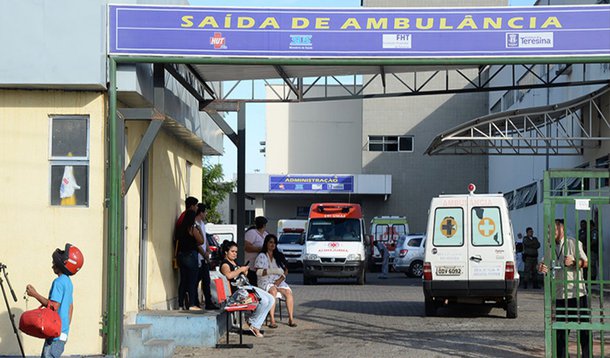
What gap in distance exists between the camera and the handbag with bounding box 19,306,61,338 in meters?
10.2

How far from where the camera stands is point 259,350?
14.5m

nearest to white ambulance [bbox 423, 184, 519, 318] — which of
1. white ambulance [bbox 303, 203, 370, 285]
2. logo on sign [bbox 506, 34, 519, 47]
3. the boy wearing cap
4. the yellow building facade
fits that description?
logo on sign [bbox 506, 34, 519, 47]

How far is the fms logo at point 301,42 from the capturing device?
13234mm

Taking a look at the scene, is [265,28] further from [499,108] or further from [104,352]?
[499,108]

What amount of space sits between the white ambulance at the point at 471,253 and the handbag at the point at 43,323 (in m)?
9.73

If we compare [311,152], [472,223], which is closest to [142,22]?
[472,223]

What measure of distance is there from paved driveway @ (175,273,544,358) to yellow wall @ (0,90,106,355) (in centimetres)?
169

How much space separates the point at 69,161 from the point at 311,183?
44797 mm

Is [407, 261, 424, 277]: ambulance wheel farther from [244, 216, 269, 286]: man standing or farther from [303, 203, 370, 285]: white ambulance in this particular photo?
[244, 216, 269, 286]: man standing

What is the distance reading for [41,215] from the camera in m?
12.9

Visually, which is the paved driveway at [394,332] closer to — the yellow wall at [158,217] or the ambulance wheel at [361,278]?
the yellow wall at [158,217]

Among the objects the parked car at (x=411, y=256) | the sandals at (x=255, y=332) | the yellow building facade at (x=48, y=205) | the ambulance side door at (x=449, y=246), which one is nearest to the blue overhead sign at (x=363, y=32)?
the yellow building facade at (x=48, y=205)

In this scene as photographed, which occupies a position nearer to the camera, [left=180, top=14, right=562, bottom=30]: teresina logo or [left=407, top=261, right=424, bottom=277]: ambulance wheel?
[left=180, top=14, right=562, bottom=30]: teresina logo

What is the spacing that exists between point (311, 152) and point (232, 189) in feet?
23.8
